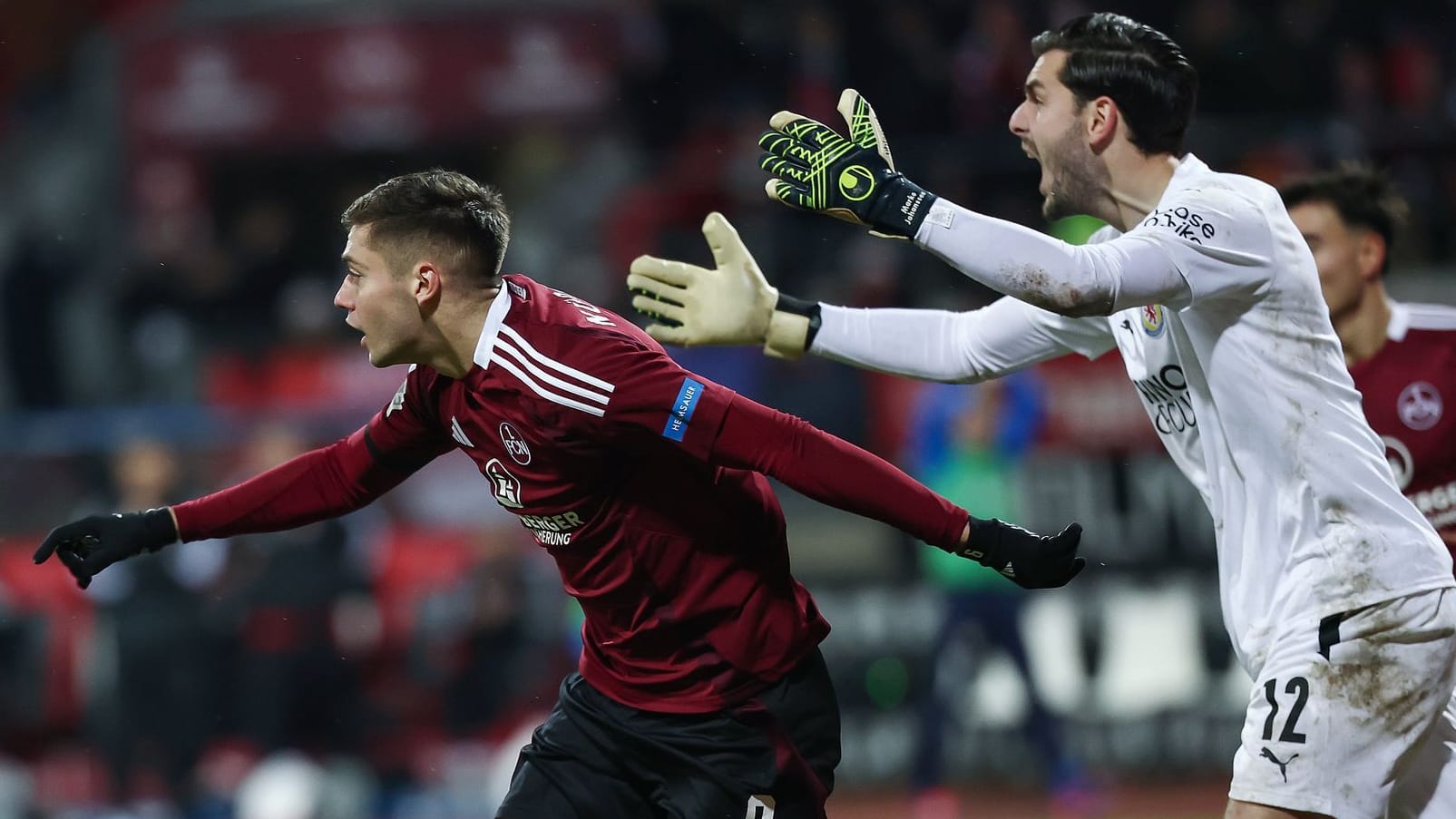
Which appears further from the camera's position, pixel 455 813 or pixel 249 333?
pixel 249 333

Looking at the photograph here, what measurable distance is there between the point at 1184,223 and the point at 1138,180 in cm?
37

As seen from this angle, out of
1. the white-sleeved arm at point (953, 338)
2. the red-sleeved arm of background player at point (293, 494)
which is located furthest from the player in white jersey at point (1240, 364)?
the red-sleeved arm of background player at point (293, 494)

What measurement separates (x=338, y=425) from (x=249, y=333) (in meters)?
1.98

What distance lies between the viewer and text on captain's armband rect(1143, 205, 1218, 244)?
12.1ft

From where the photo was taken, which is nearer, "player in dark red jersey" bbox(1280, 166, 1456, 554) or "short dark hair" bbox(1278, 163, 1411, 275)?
"player in dark red jersey" bbox(1280, 166, 1456, 554)

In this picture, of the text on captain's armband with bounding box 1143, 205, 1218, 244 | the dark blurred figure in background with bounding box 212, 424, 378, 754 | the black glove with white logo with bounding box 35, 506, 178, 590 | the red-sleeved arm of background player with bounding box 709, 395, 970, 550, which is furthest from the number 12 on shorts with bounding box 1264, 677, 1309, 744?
the dark blurred figure in background with bounding box 212, 424, 378, 754

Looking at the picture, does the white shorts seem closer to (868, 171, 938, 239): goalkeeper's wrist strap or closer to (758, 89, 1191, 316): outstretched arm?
(758, 89, 1191, 316): outstretched arm

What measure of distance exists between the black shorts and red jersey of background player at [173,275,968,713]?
6cm

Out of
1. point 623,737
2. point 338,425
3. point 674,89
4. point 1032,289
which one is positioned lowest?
point 623,737

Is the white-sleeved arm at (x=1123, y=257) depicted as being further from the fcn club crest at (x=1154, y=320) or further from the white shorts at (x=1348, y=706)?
the white shorts at (x=1348, y=706)

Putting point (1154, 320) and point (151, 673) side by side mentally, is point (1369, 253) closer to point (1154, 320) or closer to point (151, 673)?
point (1154, 320)

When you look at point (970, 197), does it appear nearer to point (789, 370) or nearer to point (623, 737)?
point (789, 370)

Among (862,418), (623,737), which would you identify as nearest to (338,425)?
(862,418)

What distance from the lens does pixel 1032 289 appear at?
3.61 m
